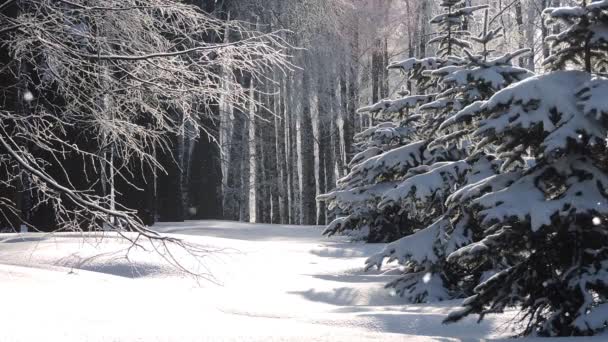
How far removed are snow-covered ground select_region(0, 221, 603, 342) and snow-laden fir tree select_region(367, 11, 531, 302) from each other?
52 cm

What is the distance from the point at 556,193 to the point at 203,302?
367 centimetres

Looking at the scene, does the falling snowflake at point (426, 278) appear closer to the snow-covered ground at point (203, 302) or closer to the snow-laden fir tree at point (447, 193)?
the snow-laden fir tree at point (447, 193)

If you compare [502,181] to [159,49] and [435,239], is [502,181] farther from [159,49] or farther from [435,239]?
[159,49]

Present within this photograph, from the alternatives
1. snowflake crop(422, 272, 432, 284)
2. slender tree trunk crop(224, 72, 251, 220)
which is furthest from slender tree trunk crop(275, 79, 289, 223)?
snowflake crop(422, 272, 432, 284)

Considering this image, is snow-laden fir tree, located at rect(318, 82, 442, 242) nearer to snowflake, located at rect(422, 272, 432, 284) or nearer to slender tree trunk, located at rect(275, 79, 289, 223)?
snowflake, located at rect(422, 272, 432, 284)

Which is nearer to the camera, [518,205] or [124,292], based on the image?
[518,205]

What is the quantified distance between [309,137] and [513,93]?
22.4 metres

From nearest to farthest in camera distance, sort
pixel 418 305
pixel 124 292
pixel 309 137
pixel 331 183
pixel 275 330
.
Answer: pixel 275 330, pixel 124 292, pixel 418 305, pixel 309 137, pixel 331 183

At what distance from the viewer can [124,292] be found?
6.63 metres

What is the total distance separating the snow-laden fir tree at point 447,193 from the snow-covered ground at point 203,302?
52cm

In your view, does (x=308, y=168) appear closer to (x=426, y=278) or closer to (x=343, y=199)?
(x=343, y=199)

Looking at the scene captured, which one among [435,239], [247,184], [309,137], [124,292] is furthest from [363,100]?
[124,292]

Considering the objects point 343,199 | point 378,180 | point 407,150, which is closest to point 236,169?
point 343,199

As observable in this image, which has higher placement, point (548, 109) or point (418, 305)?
point (548, 109)
